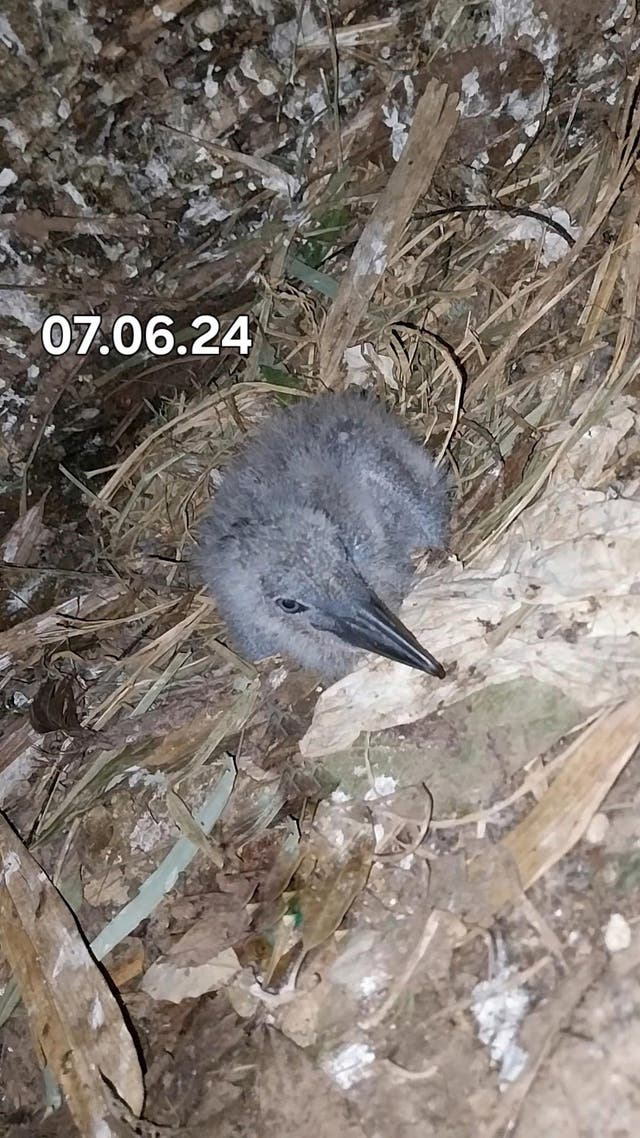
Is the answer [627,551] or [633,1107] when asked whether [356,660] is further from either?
[633,1107]

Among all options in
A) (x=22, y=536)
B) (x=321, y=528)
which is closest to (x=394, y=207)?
(x=321, y=528)

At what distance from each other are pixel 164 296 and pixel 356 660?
116 cm

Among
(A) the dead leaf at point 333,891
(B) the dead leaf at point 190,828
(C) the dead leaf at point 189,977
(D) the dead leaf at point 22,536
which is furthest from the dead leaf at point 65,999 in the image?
(D) the dead leaf at point 22,536

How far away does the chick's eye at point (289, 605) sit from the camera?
2.31 metres

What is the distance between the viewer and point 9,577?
2.78 m

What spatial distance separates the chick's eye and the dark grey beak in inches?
4.7

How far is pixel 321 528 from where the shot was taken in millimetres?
2238

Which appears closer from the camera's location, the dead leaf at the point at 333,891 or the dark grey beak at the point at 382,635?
the dead leaf at the point at 333,891

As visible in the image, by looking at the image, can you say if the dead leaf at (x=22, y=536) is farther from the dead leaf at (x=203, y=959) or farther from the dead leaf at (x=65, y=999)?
the dead leaf at (x=203, y=959)

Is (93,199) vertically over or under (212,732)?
over

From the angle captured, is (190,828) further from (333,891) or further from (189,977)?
(333,891)

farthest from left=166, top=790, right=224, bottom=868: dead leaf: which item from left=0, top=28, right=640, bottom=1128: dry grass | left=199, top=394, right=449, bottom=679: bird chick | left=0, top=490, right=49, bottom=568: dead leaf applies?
left=0, top=490, right=49, bottom=568: dead leaf

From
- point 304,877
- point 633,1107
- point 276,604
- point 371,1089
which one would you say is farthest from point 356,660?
point 633,1107

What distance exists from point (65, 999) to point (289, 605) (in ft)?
3.40
